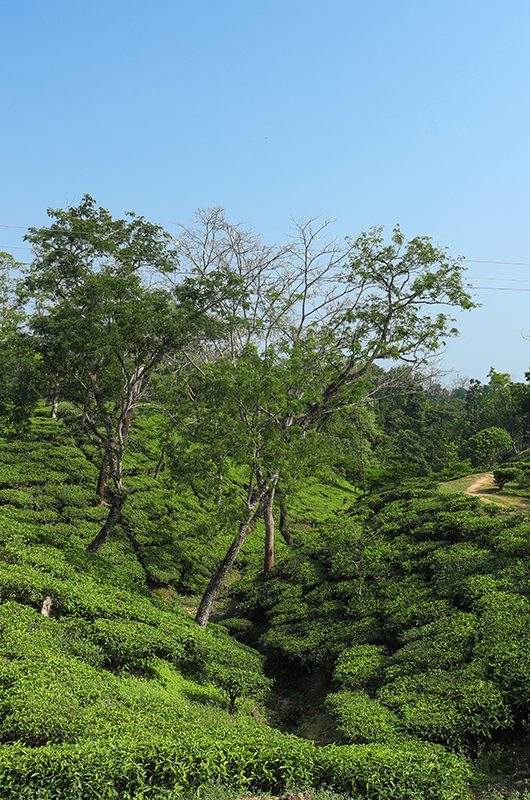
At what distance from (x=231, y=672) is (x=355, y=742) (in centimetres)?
300

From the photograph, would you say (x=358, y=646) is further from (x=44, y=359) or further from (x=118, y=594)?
(x=44, y=359)

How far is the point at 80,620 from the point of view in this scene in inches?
390

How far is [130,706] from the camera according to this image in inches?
302

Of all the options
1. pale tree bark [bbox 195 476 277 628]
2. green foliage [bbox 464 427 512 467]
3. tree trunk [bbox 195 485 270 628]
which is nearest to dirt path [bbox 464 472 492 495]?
pale tree bark [bbox 195 476 277 628]

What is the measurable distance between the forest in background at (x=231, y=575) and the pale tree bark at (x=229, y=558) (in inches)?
2.7

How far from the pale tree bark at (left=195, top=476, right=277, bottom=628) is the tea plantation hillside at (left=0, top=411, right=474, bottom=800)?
585 millimetres

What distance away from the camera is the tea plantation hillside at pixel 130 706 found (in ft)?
18.4

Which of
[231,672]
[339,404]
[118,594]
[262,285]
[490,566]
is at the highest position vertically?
[262,285]

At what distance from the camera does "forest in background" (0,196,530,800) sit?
638cm

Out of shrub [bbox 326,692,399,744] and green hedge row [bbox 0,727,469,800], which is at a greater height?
green hedge row [bbox 0,727,469,800]

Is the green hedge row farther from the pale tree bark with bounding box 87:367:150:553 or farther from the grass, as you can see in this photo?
the grass

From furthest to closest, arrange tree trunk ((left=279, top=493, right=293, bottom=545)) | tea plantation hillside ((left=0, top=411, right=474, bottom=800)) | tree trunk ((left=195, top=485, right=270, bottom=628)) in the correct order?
tree trunk ((left=279, top=493, right=293, bottom=545)), tree trunk ((left=195, top=485, right=270, bottom=628)), tea plantation hillside ((left=0, top=411, right=474, bottom=800))

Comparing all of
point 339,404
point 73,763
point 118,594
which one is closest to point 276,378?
point 339,404

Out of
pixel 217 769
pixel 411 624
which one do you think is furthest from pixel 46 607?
pixel 411 624
